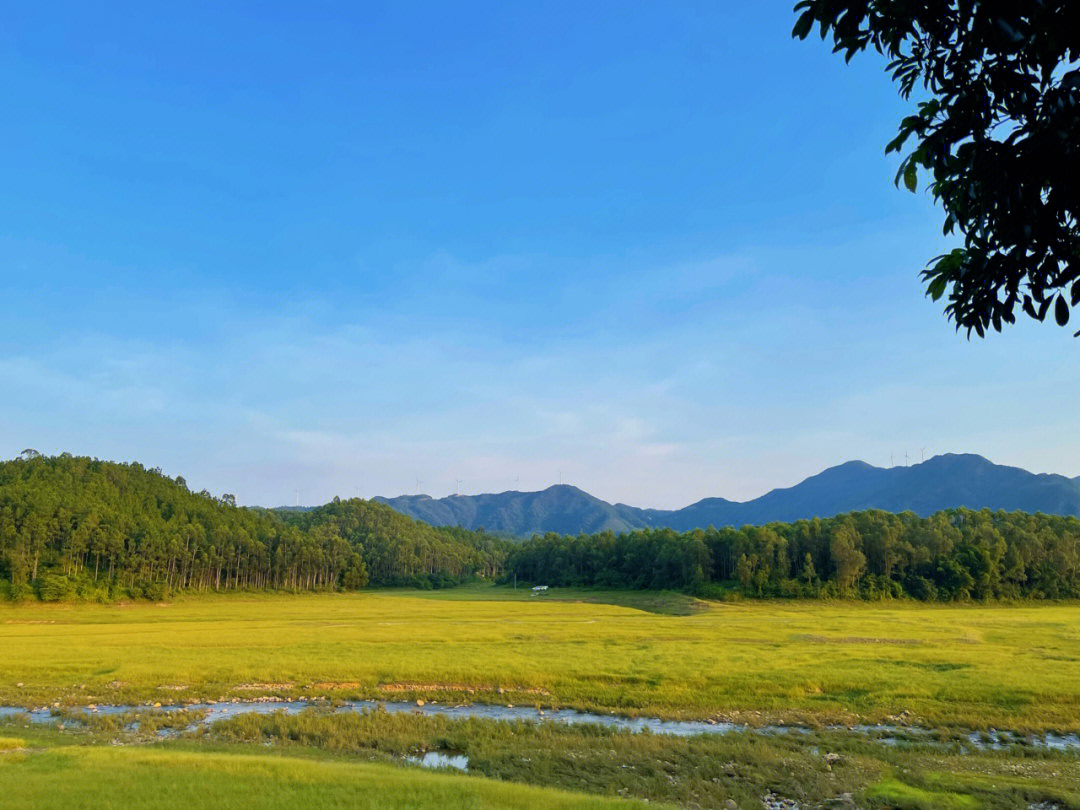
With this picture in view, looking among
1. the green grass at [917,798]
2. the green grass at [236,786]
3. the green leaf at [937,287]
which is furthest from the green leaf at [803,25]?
the green grass at [917,798]

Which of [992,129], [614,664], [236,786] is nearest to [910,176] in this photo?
[992,129]

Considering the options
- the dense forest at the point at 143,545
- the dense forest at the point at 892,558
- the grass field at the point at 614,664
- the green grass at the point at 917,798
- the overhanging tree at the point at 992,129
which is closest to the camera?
the overhanging tree at the point at 992,129

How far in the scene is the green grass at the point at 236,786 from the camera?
16.2m

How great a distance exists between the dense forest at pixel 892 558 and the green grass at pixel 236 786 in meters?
101

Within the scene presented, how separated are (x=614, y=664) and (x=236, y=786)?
30.5 meters

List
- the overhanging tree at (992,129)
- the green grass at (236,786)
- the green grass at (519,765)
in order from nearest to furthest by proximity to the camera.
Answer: the overhanging tree at (992,129) < the green grass at (236,786) < the green grass at (519,765)

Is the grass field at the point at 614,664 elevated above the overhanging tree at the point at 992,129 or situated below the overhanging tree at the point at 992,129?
below

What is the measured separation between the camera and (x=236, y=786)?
17766 millimetres

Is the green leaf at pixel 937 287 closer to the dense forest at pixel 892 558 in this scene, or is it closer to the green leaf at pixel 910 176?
the green leaf at pixel 910 176

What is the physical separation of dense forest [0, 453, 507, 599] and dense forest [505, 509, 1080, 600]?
81582 millimetres

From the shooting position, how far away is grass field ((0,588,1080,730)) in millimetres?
34875

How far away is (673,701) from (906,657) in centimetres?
2239

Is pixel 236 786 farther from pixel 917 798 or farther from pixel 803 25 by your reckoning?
pixel 803 25

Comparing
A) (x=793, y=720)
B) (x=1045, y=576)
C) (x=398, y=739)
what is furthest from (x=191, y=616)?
(x=1045, y=576)
